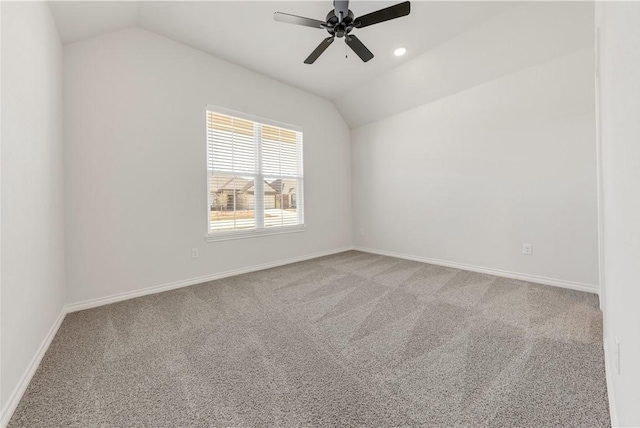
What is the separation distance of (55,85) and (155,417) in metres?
2.71

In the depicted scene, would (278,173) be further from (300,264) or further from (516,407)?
(516,407)

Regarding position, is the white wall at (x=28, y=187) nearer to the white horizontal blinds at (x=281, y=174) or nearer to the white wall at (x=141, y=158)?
the white wall at (x=141, y=158)

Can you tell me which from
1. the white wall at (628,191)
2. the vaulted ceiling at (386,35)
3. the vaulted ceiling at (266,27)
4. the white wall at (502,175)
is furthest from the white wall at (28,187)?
the white wall at (502,175)

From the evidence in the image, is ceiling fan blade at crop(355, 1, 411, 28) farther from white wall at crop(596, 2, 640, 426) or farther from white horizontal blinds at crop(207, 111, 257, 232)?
white horizontal blinds at crop(207, 111, 257, 232)

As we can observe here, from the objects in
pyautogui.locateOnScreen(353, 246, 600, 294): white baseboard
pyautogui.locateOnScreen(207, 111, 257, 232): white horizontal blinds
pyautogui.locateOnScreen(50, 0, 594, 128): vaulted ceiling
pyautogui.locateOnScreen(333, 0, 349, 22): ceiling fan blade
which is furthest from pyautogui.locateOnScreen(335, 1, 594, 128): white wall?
pyautogui.locateOnScreen(353, 246, 600, 294): white baseboard

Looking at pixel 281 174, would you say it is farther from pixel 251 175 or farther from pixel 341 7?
pixel 341 7

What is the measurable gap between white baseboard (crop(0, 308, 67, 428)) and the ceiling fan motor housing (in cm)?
323

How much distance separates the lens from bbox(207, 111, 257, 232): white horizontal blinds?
3.29 metres

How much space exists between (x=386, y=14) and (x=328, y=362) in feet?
8.75

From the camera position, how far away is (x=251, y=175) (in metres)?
3.68

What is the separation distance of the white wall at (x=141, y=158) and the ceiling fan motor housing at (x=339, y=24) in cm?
172

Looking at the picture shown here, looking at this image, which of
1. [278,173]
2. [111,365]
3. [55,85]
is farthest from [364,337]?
[55,85]

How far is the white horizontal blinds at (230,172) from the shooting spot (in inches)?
130

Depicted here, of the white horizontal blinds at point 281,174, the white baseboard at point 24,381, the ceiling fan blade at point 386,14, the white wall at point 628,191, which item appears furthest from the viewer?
the white horizontal blinds at point 281,174
